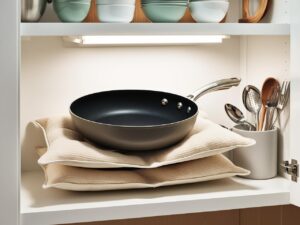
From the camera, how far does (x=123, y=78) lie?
155cm

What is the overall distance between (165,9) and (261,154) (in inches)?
17.9

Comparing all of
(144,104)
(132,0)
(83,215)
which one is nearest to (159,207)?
(83,215)

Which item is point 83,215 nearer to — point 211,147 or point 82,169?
point 82,169

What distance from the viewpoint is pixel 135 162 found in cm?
120

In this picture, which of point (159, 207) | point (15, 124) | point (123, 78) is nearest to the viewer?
point (15, 124)

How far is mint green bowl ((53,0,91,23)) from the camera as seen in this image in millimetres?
1167

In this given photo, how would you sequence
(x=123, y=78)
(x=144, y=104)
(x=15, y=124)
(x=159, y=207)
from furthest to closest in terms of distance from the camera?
(x=123, y=78) → (x=144, y=104) → (x=159, y=207) → (x=15, y=124)

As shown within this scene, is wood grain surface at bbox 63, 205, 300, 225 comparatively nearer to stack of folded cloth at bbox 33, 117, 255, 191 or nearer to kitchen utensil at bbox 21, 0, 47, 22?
stack of folded cloth at bbox 33, 117, 255, 191

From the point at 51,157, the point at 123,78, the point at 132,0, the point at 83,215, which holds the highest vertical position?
the point at 132,0

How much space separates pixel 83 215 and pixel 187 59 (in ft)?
2.14

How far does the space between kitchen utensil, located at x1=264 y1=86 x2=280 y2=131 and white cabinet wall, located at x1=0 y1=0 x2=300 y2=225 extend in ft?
0.12

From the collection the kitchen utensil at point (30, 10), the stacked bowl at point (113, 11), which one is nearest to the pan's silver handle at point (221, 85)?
the stacked bowl at point (113, 11)

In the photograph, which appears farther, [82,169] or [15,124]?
[82,169]

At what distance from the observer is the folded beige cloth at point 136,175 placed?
1166mm
